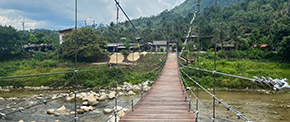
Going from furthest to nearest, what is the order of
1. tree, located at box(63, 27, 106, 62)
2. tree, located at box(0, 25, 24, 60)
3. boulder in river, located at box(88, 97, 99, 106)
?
1. tree, located at box(63, 27, 106, 62)
2. boulder in river, located at box(88, 97, 99, 106)
3. tree, located at box(0, 25, 24, 60)

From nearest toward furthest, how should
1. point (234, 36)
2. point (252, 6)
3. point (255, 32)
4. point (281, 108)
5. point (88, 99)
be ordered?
point (281, 108) < point (88, 99) < point (234, 36) < point (255, 32) < point (252, 6)

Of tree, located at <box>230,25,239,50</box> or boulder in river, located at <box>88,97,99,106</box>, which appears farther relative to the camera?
tree, located at <box>230,25,239,50</box>

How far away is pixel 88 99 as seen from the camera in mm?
10234

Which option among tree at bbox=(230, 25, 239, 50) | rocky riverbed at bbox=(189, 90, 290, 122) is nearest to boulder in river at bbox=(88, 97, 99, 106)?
rocky riverbed at bbox=(189, 90, 290, 122)

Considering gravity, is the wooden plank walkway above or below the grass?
above

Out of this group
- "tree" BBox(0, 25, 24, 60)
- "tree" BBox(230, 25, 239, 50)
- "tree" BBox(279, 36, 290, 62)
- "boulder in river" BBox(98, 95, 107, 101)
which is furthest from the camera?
"tree" BBox(230, 25, 239, 50)

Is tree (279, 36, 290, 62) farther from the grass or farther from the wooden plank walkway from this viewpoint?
the wooden plank walkway

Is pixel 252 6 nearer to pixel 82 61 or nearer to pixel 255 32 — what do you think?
pixel 255 32

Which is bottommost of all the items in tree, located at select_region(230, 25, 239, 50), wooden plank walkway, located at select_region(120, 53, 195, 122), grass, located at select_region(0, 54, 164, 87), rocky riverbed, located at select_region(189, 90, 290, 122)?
rocky riverbed, located at select_region(189, 90, 290, 122)

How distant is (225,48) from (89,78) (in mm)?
13916

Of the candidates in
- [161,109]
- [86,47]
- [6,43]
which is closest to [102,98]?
[6,43]

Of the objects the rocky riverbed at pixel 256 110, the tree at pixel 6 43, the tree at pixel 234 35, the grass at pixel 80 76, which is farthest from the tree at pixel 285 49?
the tree at pixel 6 43

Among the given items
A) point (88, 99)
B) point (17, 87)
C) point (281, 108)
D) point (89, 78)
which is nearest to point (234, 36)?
point (281, 108)

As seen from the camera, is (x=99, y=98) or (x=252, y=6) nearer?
(x=99, y=98)
